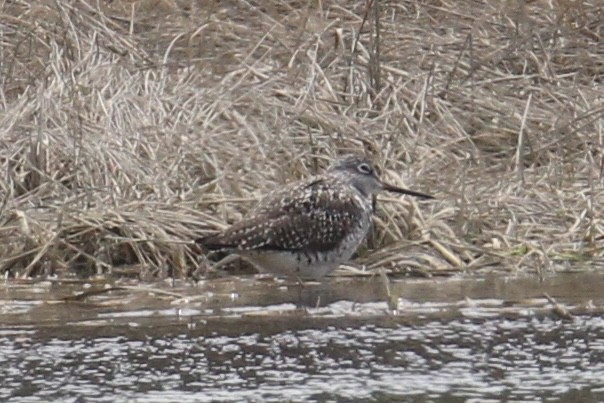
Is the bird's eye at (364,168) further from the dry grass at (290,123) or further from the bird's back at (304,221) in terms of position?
the dry grass at (290,123)

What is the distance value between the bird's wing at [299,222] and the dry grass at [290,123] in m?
0.35

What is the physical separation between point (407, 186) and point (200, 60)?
2.14 metres

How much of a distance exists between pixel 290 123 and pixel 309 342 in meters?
3.55

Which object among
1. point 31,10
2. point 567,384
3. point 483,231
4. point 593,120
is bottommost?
point 567,384

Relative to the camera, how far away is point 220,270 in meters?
9.06

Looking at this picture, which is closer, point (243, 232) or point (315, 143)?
point (243, 232)

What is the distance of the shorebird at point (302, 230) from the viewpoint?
8.68 meters

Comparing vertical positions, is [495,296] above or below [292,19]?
below

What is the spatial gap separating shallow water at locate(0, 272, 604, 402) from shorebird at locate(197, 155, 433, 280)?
0.15m

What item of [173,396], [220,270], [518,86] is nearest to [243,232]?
[220,270]

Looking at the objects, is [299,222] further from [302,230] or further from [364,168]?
[364,168]

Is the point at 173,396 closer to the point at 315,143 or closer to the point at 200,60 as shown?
the point at 315,143

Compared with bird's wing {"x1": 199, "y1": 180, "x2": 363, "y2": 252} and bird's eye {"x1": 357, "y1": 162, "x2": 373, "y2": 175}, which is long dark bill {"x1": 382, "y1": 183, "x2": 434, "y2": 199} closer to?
bird's eye {"x1": 357, "y1": 162, "x2": 373, "y2": 175}

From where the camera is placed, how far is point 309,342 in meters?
7.17
